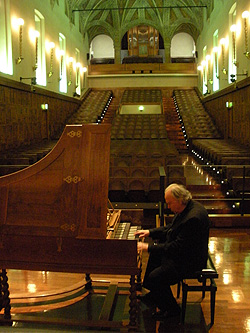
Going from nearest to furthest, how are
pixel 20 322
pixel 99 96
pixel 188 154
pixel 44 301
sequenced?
pixel 20 322
pixel 44 301
pixel 188 154
pixel 99 96

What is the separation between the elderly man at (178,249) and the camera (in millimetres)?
2520

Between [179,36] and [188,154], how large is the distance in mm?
14955

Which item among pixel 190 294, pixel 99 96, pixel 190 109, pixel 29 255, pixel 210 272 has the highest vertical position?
pixel 99 96

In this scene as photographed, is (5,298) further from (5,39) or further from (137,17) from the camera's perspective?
(137,17)

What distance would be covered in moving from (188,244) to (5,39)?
8.60 meters

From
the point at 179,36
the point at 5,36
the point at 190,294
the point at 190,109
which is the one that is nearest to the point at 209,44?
the point at 190,109

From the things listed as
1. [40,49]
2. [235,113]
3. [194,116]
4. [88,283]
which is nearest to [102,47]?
[194,116]

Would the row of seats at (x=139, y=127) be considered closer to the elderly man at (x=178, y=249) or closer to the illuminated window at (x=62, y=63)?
the illuminated window at (x=62, y=63)

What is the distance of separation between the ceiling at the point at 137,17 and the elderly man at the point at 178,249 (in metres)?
18.9

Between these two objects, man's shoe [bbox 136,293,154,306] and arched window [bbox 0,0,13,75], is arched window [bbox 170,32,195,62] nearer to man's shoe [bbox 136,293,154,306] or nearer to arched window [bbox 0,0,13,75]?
arched window [bbox 0,0,13,75]

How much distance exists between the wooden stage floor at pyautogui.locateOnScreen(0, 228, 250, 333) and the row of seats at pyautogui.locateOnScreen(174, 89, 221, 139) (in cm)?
876

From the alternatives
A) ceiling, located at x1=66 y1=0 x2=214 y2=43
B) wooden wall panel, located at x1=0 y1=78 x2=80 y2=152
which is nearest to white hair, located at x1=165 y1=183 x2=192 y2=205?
wooden wall panel, located at x1=0 y1=78 x2=80 y2=152

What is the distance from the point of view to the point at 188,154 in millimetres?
11367

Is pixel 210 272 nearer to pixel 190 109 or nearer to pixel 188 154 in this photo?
pixel 188 154
